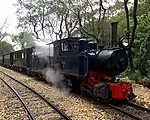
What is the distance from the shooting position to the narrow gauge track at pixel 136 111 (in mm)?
8686

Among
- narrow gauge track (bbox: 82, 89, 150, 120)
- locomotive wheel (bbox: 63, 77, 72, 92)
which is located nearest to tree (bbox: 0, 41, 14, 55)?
locomotive wheel (bbox: 63, 77, 72, 92)

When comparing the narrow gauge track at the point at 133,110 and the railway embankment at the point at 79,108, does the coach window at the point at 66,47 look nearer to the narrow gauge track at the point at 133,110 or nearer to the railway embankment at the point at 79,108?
the railway embankment at the point at 79,108

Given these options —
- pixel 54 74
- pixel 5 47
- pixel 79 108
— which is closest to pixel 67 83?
pixel 54 74

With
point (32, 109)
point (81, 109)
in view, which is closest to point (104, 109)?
point (81, 109)

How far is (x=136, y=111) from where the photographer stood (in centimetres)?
962

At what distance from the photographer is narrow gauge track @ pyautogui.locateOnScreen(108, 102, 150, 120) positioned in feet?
28.5

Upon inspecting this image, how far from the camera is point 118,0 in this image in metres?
30.8

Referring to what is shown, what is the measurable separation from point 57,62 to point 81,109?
5.23 m

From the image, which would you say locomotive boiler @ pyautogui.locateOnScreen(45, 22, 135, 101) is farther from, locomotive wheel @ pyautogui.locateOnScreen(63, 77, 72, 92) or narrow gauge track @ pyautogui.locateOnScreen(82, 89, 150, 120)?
narrow gauge track @ pyautogui.locateOnScreen(82, 89, 150, 120)

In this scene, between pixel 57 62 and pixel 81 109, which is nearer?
pixel 81 109

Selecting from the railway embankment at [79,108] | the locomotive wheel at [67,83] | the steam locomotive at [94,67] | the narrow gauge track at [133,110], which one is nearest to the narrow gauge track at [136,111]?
the narrow gauge track at [133,110]

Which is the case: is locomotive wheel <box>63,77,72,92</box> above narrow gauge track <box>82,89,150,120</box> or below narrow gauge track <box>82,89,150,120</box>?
→ above

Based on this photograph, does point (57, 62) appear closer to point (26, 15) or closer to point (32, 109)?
point (32, 109)

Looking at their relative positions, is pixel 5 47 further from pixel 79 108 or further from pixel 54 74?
pixel 79 108
